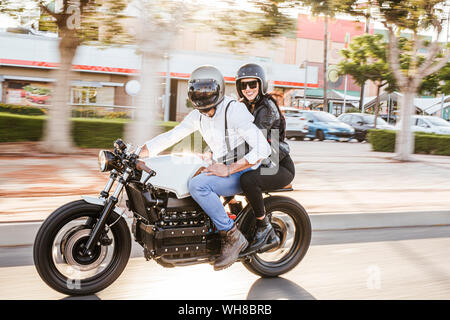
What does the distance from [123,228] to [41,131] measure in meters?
9.80

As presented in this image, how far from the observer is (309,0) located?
8164 millimetres

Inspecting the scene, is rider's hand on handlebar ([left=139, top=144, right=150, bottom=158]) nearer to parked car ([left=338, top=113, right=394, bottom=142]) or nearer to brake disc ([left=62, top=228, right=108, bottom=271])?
brake disc ([left=62, top=228, right=108, bottom=271])

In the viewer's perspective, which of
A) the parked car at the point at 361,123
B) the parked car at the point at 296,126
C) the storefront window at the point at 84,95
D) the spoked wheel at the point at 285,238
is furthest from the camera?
the storefront window at the point at 84,95

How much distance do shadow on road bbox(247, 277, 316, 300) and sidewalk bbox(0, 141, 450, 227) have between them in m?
2.17

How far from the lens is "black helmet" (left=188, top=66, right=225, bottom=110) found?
375 cm

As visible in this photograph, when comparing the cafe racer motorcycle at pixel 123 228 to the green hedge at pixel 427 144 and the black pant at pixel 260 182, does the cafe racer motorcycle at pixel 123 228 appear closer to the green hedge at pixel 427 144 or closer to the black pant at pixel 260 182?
the black pant at pixel 260 182

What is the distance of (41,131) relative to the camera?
41.3ft

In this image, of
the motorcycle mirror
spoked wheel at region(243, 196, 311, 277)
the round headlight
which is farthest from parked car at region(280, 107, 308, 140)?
the round headlight

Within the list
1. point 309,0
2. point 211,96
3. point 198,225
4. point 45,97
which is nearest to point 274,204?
point 198,225

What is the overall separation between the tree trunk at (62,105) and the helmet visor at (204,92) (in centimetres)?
774

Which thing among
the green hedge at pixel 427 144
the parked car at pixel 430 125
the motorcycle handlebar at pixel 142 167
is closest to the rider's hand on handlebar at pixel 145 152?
the motorcycle handlebar at pixel 142 167

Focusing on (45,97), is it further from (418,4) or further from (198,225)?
(198,225)

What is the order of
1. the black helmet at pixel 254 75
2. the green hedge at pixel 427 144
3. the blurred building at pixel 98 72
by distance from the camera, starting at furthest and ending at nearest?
the blurred building at pixel 98 72, the green hedge at pixel 427 144, the black helmet at pixel 254 75

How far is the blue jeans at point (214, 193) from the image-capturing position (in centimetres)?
368
